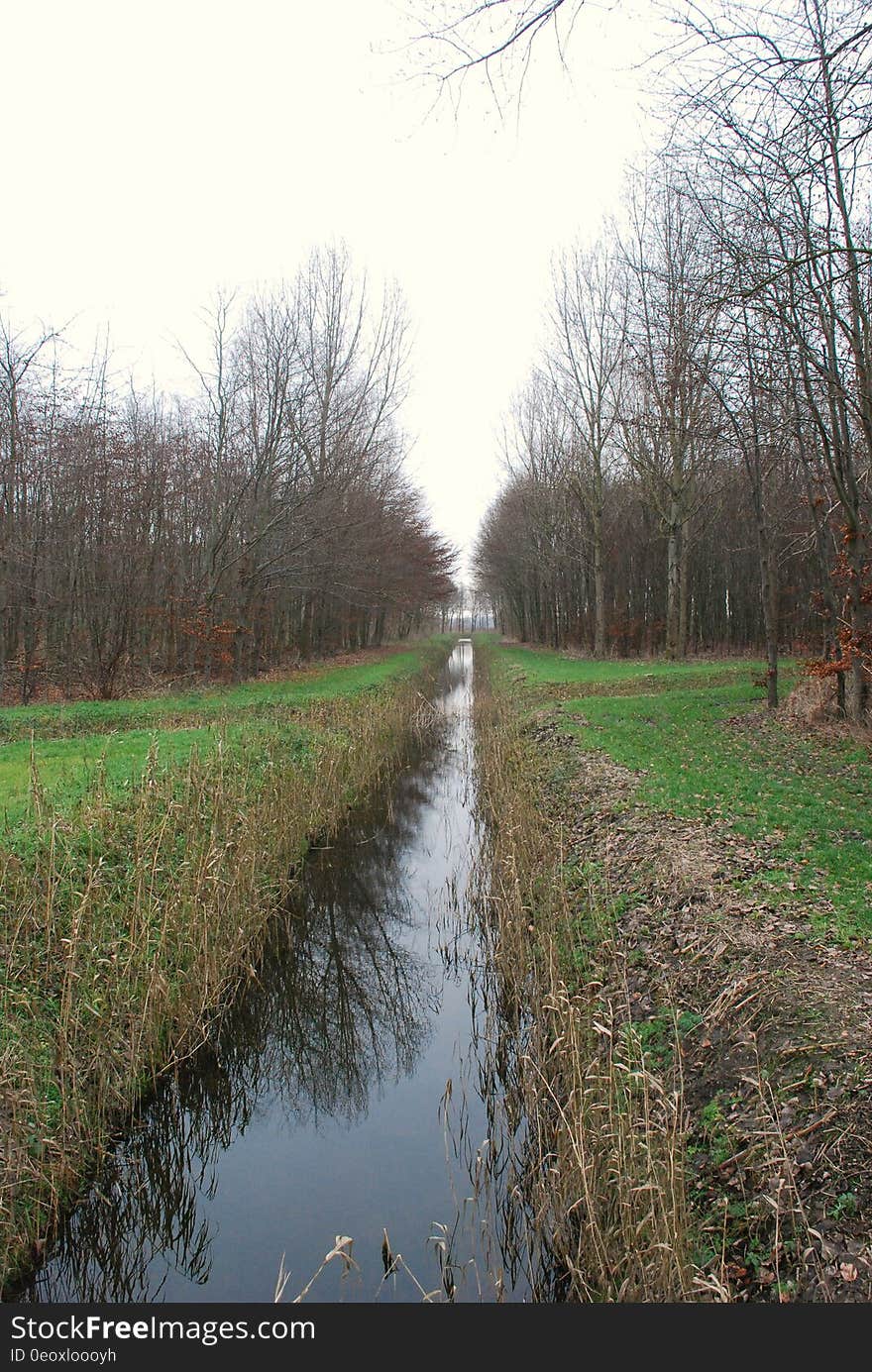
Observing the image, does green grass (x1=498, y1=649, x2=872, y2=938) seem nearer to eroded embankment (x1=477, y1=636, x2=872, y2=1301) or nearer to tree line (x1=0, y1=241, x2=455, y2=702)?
eroded embankment (x1=477, y1=636, x2=872, y2=1301)

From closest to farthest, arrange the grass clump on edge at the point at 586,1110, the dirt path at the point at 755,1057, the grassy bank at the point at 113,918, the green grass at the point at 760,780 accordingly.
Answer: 1. the dirt path at the point at 755,1057
2. the grass clump on edge at the point at 586,1110
3. the grassy bank at the point at 113,918
4. the green grass at the point at 760,780

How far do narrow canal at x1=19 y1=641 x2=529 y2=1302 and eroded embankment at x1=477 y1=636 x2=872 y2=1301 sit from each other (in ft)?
1.38

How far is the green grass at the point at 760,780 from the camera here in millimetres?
5074

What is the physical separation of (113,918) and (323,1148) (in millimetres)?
2046

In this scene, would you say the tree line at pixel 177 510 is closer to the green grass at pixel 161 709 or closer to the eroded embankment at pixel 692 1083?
the green grass at pixel 161 709

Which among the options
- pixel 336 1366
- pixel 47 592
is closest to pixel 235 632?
pixel 47 592

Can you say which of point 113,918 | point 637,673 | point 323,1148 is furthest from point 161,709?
point 637,673

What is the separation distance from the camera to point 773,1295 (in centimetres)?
251

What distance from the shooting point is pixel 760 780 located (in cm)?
765

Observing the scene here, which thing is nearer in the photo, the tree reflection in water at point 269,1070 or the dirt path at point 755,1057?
the dirt path at point 755,1057

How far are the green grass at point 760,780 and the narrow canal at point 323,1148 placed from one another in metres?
2.46

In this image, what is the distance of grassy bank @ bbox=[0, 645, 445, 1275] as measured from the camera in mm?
3549

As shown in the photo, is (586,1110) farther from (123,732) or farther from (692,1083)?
(123,732)

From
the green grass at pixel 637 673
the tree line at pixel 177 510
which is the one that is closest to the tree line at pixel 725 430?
the green grass at pixel 637 673
